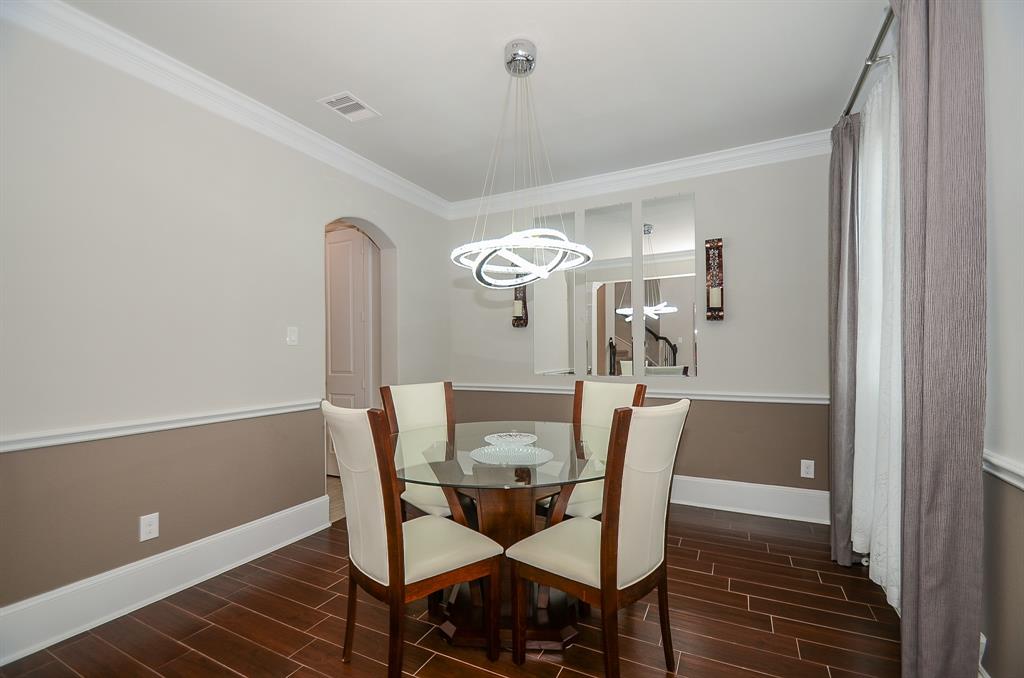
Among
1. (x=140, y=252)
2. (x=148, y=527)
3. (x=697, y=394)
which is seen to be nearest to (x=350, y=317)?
(x=140, y=252)

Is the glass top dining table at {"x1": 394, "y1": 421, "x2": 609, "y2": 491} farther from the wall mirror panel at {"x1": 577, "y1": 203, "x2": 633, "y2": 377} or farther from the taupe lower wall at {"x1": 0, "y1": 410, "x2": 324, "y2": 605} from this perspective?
the wall mirror panel at {"x1": 577, "y1": 203, "x2": 633, "y2": 377}

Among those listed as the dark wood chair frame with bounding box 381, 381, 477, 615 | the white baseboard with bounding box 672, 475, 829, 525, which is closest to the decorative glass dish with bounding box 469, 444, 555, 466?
the dark wood chair frame with bounding box 381, 381, 477, 615

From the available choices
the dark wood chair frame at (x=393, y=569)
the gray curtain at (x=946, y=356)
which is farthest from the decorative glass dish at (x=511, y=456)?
the gray curtain at (x=946, y=356)

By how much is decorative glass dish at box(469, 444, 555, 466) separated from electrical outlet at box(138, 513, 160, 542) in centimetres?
160

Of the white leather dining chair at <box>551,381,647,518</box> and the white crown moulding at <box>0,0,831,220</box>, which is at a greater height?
the white crown moulding at <box>0,0,831,220</box>

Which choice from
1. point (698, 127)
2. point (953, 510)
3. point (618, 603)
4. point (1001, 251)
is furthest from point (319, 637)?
point (698, 127)

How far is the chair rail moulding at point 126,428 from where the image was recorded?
201 centimetres

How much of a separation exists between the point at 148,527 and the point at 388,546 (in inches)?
60.3

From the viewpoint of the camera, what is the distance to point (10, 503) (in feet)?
6.51

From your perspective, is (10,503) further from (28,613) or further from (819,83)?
(819,83)

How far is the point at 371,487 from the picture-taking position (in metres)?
1.71

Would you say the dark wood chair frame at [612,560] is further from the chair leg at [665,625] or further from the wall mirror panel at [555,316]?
the wall mirror panel at [555,316]

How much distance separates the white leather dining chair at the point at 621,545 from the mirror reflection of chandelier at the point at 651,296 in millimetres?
2331

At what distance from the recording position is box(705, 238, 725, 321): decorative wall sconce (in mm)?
3736
